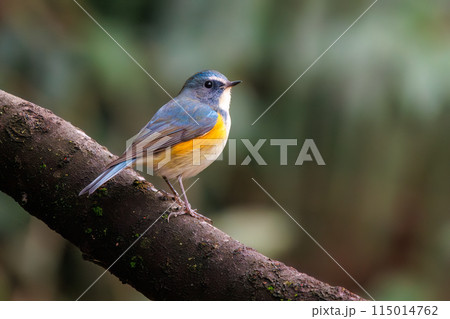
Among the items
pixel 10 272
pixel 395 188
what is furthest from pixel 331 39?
pixel 10 272

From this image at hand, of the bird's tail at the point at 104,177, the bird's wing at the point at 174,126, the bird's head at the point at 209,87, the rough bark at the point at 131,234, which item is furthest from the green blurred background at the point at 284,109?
the rough bark at the point at 131,234

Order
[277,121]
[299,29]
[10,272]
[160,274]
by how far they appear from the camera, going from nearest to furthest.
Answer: [160,274] < [10,272] < [299,29] < [277,121]

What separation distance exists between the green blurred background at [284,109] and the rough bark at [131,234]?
1767mm

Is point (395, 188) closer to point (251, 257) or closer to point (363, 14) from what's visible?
point (363, 14)

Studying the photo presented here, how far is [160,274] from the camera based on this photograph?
2240mm

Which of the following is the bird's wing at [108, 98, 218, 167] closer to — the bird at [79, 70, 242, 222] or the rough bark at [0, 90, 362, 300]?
the bird at [79, 70, 242, 222]

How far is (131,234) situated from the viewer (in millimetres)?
2275

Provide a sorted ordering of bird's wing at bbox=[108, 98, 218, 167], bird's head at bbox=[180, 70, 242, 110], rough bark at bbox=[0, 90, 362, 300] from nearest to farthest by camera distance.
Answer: rough bark at bbox=[0, 90, 362, 300] < bird's wing at bbox=[108, 98, 218, 167] < bird's head at bbox=[180, 70, 242, 110]

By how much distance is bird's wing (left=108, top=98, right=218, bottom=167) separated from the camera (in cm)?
321

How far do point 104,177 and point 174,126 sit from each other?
111 cm

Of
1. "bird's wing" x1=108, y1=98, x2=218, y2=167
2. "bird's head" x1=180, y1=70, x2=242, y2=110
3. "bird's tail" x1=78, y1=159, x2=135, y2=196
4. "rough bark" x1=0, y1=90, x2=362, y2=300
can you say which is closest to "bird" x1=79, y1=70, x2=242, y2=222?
"bird's wing" x1=108, y1=98, x2=218, y2=167

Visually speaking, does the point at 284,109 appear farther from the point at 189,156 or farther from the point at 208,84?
the point at 189,156

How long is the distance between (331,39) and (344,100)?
1.58ft

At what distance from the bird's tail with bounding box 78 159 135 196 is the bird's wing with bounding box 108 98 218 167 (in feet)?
1.36
